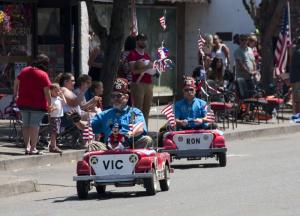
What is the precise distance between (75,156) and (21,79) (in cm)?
158

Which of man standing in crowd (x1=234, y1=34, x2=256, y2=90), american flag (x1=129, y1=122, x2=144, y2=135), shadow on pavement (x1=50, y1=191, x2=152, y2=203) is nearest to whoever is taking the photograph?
shadow on pavement (x1=50, y1=191, x2=152, y2=203)

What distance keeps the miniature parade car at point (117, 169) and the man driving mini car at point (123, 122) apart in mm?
395

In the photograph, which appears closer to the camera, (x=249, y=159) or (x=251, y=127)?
(x=249, y=159)

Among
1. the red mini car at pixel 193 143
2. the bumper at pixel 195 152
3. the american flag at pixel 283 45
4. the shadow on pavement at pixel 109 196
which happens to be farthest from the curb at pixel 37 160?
the american flag at pixel 283 45

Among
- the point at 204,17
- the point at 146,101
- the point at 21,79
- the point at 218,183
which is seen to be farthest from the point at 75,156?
the point at 204,17

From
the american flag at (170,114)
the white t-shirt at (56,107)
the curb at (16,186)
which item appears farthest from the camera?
the white t-shirt at (56,107)

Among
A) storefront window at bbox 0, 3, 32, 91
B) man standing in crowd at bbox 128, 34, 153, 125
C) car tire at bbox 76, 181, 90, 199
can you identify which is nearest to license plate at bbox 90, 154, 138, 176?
car tire at bbox 76, 181, 90, 199

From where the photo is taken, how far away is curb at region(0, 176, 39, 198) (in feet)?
43.8

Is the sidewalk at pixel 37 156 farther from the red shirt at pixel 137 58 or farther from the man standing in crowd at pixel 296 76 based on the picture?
the red shirt at pixel 137 58

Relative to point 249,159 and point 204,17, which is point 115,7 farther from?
point 204,17

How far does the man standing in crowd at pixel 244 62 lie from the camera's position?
83.6ft

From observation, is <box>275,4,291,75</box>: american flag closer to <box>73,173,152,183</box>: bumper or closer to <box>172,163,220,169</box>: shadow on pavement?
<box>172,163,220,169</box>: shadow on pavement

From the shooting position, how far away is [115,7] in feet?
65.9

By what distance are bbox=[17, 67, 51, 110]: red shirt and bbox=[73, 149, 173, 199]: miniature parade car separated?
14.6ft
